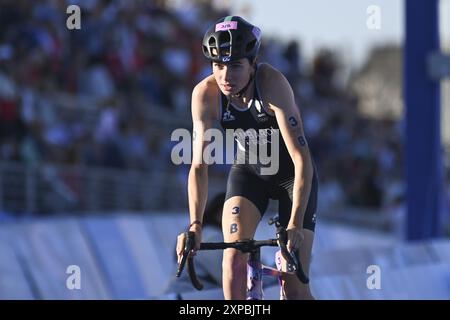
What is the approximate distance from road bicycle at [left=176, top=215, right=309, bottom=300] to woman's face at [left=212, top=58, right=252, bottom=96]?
74 centimetres

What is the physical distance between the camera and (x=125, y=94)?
47.9 ft

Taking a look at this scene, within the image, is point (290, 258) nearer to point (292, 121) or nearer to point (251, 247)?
point (251, 247)

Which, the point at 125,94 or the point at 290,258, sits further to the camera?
the point at 125,94

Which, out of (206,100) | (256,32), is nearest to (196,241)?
(206,100)

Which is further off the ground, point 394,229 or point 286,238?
point 286,238

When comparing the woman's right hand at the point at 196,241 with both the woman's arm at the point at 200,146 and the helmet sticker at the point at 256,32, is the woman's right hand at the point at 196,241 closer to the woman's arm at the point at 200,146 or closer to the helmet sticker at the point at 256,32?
the woman's arm at the point at 200,146

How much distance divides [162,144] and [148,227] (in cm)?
154

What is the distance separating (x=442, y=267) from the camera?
10.2 m

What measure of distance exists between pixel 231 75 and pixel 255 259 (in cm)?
100

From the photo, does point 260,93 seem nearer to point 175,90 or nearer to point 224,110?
point 224,110

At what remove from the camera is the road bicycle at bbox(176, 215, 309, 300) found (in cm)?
579

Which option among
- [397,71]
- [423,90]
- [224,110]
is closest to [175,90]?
[423,90]

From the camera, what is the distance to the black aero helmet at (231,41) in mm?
6039

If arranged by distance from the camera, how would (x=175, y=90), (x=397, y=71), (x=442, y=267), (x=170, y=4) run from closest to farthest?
(x=442, y=267) → (x=175, y=90) → (x=170, y=4) → (x=397, y=71)
